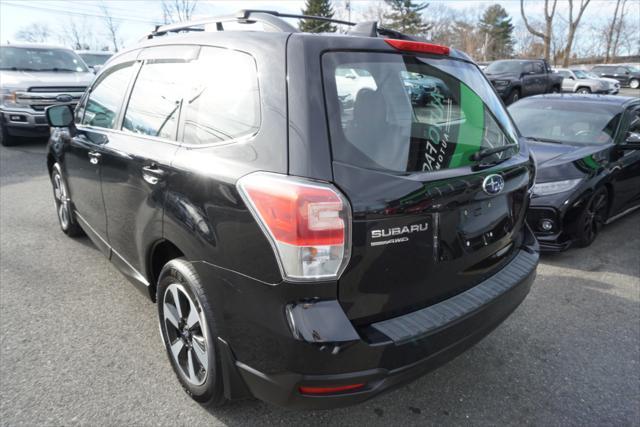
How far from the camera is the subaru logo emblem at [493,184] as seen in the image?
2.09 metres

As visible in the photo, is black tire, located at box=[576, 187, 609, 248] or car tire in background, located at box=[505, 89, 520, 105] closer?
black tire, located at box=[576, 187, 609, 248]

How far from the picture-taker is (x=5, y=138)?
953 cm

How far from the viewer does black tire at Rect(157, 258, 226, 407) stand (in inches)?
80.0

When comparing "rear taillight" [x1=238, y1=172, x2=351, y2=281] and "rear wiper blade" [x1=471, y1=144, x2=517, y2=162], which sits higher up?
"rear wiper blade" [x1=471, y1=144, x2=517, y2=162]

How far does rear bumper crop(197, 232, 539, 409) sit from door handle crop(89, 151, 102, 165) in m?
1.81

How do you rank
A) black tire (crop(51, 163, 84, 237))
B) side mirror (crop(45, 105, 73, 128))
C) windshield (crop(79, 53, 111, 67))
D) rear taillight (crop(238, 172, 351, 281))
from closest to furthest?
rear taillight (crop(238, 172, 351, 281)) < side mirror (crop(45, 105, 73, 128)) < black tire (crop(51, 163, 84, 237)) < windshield (crop(79, 53, 111, 67))

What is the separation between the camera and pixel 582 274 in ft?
13.4

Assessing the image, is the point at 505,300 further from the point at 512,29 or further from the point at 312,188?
the point at 512,29

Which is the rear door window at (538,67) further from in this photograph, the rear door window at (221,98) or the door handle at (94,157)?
the rear door window at (221,98)

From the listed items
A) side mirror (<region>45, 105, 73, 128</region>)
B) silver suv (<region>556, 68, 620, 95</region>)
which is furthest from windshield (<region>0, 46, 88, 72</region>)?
silver suv (<region>556, 68, 620, 95</region>)

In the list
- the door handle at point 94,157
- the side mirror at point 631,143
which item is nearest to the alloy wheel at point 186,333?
the door handle at point 94,157

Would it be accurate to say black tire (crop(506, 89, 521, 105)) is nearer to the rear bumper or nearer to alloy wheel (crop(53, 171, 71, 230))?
alloy wheel (crop(53, 171, 71, 230))

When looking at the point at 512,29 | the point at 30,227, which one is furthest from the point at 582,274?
the point at 512,29

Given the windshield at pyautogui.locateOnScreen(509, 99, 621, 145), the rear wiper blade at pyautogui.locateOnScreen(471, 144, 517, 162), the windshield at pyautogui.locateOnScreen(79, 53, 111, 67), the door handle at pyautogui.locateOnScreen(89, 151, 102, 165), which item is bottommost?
the windshield at pyautogui.locateOnScreen(509, 99, 621, 145)
